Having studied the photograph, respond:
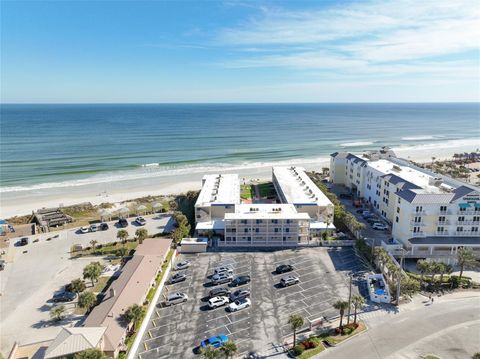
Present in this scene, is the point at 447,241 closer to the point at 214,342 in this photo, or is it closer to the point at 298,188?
the point at 298,188

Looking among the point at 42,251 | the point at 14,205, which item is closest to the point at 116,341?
the point at 42,251

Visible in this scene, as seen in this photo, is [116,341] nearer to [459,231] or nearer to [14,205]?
[459,231]

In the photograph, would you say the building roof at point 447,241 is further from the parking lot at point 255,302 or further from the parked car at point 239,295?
the parked car at point 239,295

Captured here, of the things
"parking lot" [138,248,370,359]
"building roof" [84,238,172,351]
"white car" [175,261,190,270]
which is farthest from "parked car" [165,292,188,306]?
"white car" [175,261,190,270]

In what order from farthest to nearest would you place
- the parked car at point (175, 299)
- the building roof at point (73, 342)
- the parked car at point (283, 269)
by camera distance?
the parked car at point (283, 269) < the parked car at point (175, 299) < the building roof at point (73, 342)

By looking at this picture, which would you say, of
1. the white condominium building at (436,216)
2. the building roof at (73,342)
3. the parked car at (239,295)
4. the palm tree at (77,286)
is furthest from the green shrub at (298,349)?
the white condominium building at (436,216)

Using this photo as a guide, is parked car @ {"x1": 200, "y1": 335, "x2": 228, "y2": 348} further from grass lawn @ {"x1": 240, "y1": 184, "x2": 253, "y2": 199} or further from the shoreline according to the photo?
the shoreline
